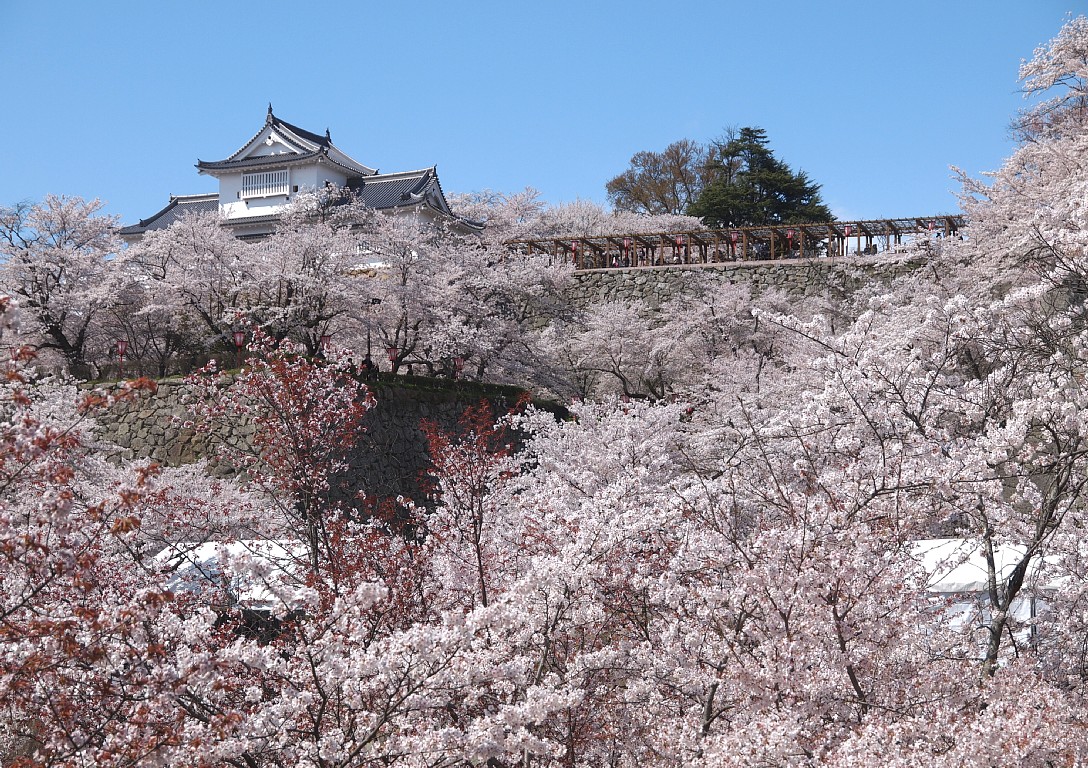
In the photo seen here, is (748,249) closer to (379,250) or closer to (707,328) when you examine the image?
(707,328)

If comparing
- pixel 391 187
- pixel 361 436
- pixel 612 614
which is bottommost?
pixel 612 614

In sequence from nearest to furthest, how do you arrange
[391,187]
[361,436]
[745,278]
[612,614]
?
[612,614] → [361,436] → [745,278] → [391,187]

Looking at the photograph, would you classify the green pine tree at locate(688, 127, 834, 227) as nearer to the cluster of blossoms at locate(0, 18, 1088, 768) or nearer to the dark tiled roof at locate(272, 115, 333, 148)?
the dark tiled roof at locate(272, 115, 333, 148)

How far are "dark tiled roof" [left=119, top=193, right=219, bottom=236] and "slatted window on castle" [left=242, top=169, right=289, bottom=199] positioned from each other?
1.37m

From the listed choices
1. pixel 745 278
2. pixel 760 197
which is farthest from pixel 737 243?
pixel 760 197

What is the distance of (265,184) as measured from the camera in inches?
1244

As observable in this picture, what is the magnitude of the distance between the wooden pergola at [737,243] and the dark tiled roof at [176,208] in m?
12.6

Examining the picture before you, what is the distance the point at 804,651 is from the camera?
417 centimetres

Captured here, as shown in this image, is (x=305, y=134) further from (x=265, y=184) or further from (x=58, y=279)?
(x=58, y=279)

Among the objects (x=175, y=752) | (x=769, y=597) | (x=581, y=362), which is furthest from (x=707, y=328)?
(x=175, y=752)

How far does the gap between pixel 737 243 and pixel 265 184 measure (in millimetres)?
15718

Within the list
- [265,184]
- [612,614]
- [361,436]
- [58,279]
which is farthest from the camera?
[265,184]

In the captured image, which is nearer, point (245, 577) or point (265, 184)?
point (245, 577)

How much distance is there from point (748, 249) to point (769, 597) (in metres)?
22.1
